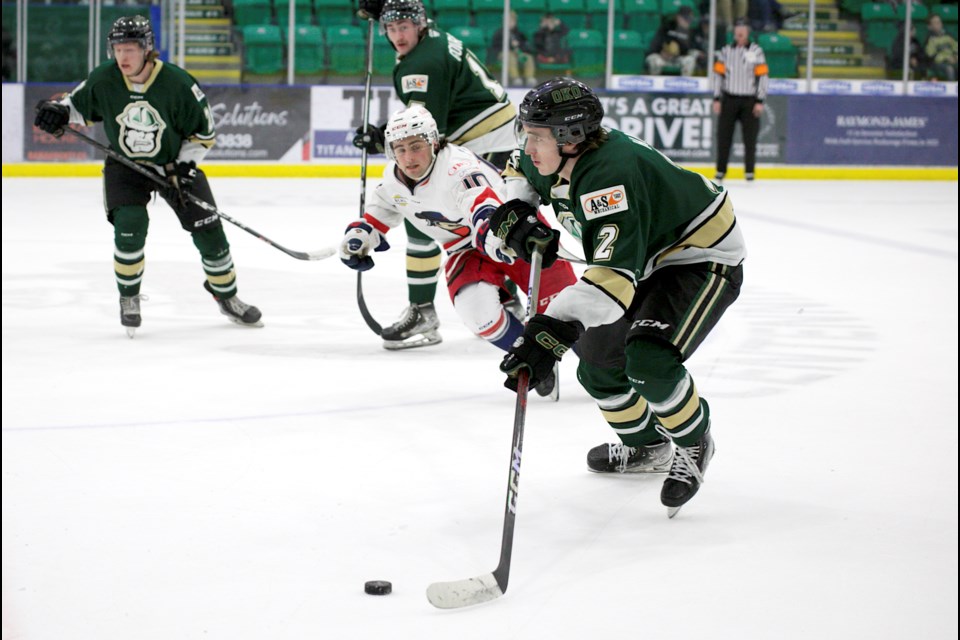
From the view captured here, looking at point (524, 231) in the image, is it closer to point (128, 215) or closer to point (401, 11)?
point (401, 11)

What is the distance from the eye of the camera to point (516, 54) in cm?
1064

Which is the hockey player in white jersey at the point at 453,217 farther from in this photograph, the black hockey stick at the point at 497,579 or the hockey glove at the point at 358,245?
the black hockey stick at the point at 497,579

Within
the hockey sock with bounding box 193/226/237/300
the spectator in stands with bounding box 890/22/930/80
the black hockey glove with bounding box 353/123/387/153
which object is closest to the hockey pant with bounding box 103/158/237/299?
the hockey sock with bounding box 193/226/237/300

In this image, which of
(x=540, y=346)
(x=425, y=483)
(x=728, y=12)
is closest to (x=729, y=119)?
(x=728, y=12)

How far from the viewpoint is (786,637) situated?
2154mm

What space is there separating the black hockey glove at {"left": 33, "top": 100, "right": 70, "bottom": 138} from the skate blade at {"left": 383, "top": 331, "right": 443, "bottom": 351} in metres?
1.42

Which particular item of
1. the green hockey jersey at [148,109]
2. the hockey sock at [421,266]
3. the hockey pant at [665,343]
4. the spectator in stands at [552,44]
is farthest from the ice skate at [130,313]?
the spectator in stands at [552,44]

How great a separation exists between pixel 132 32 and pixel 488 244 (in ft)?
6.37

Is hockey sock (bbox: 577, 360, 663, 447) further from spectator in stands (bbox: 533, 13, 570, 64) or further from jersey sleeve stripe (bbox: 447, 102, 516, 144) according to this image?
spectator in stands (bbox: 533, 13, 570, 64)

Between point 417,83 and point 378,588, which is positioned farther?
point 417,83

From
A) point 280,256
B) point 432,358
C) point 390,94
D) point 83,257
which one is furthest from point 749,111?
point 432,358

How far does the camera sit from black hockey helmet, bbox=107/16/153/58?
4555 millimetres

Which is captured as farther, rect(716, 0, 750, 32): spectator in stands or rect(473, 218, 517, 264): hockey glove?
rect(716, 0, 750, 32): spectator in stands

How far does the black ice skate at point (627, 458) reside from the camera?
10.2 feet
